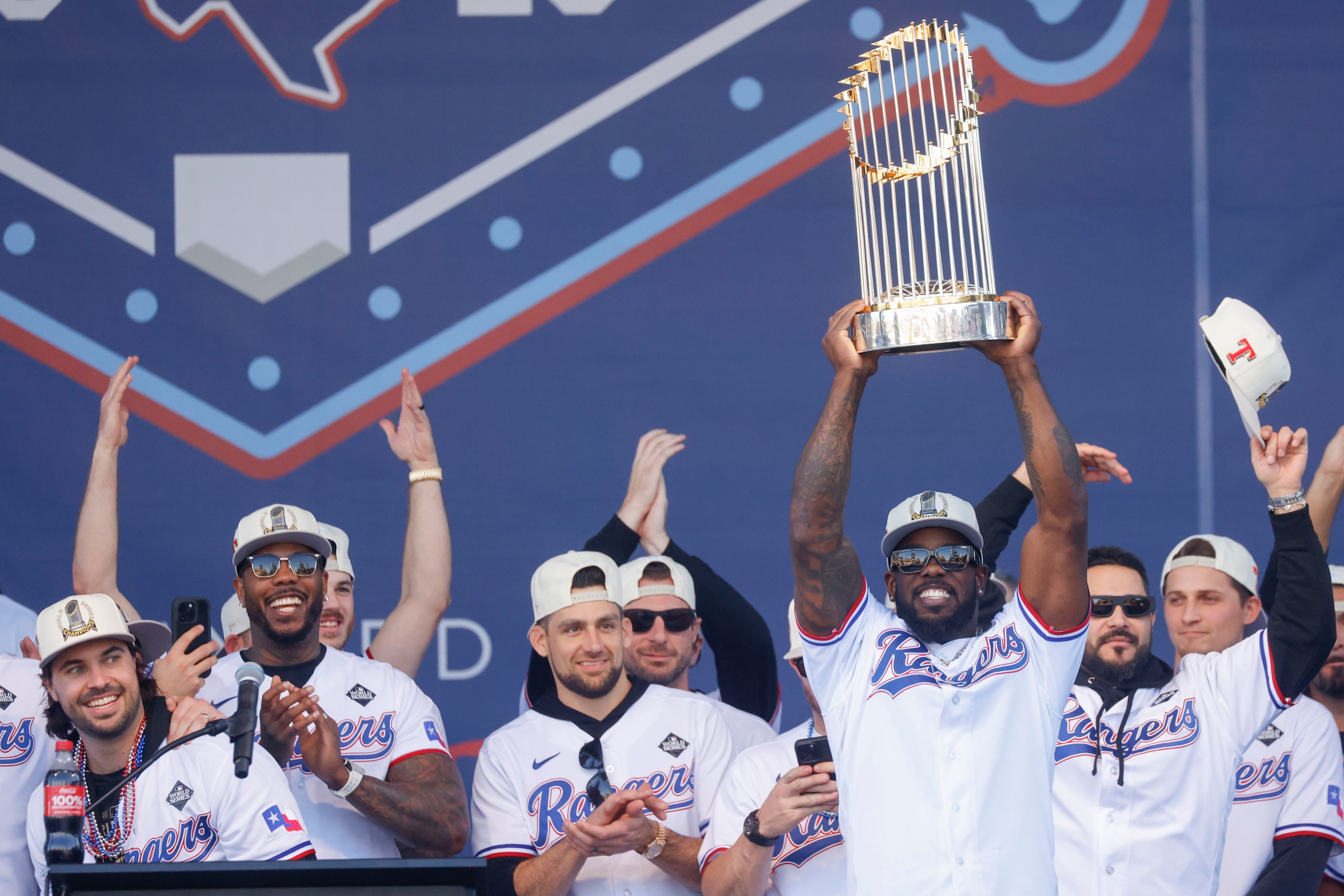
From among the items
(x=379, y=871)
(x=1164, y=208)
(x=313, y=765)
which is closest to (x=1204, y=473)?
(x=1164, y=208)

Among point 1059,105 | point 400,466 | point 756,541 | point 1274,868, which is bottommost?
point 1274,868

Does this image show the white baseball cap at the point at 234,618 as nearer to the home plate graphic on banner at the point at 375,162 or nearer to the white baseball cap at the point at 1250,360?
the home plate graphic on banner at the point at 375,162

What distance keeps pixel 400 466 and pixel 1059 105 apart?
2.39 metres

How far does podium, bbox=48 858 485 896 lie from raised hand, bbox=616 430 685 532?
2178mm

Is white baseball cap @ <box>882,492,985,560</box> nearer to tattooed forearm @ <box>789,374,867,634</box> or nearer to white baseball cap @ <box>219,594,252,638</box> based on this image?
tattooed forearm @ <box>789,374,867,634</box>

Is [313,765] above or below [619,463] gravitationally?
below

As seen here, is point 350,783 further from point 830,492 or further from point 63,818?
point 830,492

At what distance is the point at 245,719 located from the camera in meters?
2.35

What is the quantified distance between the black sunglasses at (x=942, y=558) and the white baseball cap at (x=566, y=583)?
1.01 meters

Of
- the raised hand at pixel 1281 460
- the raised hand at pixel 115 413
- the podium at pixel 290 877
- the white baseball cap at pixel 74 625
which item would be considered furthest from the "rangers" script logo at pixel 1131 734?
the raised hand at pixel 115 413

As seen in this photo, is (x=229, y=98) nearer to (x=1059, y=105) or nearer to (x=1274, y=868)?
(x=1059, y=105)

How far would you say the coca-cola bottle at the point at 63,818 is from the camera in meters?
2.27

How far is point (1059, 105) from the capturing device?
4.63 meters

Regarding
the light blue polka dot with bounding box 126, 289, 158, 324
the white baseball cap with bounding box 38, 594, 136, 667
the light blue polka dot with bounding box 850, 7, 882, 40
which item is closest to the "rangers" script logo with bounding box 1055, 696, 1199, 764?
the white baseball cap with bounding box 38, 594, 136, 667
